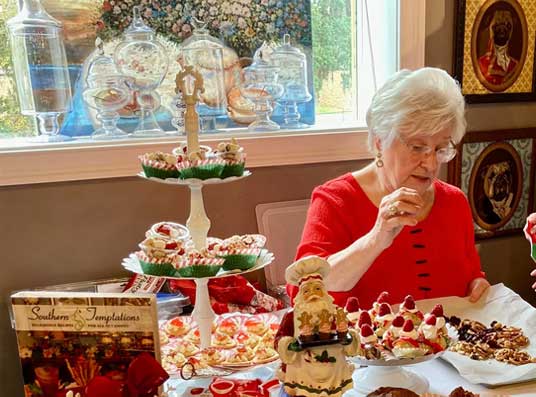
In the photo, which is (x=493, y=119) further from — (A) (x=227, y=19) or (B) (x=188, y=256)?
(B) (x=188, y=256)

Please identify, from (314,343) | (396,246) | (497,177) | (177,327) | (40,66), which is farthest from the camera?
(497,177)

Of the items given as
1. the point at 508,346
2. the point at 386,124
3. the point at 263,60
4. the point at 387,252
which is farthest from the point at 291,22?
the point at 508,346

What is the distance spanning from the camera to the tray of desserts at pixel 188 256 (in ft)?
3.23

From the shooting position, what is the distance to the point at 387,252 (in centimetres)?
144

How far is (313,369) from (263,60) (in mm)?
1370

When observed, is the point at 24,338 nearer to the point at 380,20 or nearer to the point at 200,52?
the point at 200,52

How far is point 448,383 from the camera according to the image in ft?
3.30

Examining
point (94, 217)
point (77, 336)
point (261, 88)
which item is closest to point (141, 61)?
point (261, 88)

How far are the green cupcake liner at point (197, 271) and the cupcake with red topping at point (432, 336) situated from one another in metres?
0.41

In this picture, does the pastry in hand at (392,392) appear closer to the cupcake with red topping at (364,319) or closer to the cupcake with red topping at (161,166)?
the cupcake with red topping at (364,319)

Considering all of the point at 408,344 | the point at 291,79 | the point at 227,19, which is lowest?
the point at 408,344

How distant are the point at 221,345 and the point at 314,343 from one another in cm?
35

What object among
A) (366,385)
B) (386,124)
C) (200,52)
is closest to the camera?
(366,385)

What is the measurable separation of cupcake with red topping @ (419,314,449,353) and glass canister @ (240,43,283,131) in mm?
1079
